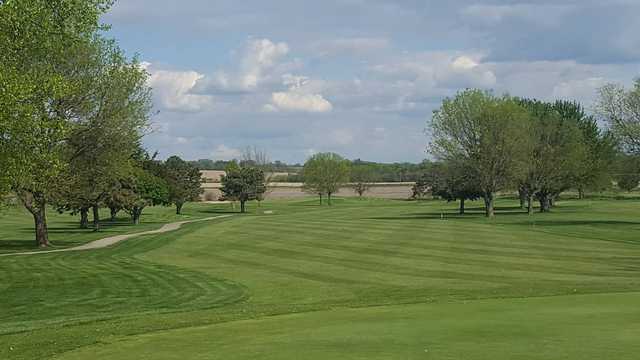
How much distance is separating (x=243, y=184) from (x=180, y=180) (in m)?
20.5

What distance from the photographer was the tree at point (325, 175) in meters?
150

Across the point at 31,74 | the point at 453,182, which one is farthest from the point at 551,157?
the point at 31,74

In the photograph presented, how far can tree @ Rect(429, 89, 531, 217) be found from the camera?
276 ft

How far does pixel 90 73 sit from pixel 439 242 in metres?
21.2

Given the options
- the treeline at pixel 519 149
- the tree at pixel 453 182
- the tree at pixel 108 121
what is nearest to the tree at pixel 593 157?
the treeline at pixel 519 149

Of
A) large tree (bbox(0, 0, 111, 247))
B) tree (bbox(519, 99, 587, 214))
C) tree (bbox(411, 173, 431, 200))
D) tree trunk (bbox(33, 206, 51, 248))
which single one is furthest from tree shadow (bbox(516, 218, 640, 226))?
large tree (bbox(0, 0, 111, 247))

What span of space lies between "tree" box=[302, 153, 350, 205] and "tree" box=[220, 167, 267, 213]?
2838cm

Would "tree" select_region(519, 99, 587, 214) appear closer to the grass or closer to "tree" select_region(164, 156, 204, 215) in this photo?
the grass

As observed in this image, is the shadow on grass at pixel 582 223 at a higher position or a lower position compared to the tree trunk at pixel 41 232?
lower

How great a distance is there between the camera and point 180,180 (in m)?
99.7

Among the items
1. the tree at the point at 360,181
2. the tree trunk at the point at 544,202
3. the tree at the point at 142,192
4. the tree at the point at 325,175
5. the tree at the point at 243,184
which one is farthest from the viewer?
the tree at the point at 360,181

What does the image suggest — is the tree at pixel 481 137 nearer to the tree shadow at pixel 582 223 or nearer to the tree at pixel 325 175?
the tree shadow at pixel 582 223

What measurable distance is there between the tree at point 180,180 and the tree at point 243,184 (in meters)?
8.15

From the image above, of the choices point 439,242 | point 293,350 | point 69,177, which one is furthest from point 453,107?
point 293,350
